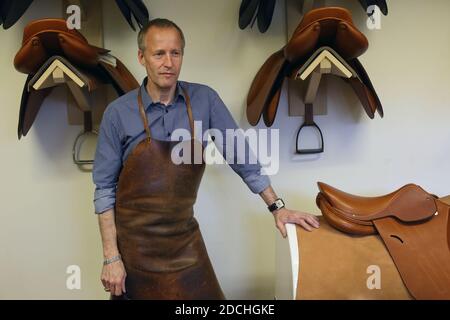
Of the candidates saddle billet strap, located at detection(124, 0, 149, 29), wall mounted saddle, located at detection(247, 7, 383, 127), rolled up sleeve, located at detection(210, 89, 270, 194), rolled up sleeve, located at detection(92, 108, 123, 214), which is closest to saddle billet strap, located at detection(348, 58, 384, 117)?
wall mounted saddle, located at detection(247, 7, 383, 127)

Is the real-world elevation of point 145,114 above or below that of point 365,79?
below

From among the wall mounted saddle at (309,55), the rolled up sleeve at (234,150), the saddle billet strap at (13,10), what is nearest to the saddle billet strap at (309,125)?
the wall mounted saddle at (309,55)

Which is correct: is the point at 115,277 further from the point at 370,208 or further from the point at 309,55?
the point at 309,55

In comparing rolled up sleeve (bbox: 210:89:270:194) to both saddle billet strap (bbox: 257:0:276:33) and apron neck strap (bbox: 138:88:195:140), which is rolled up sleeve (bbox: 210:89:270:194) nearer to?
apron neck strap (bbox: 138:88:195:140)

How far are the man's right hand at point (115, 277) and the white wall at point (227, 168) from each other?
0.46 metres

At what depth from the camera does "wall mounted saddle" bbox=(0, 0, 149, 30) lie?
128 cm

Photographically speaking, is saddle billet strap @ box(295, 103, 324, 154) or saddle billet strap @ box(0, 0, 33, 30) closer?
saddle billet strap @ box(0, 0, 33, 30)

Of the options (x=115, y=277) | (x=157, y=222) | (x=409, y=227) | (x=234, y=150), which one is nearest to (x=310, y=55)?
(x=234, y=150)

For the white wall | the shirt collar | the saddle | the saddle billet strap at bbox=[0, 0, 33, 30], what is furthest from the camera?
the white wall

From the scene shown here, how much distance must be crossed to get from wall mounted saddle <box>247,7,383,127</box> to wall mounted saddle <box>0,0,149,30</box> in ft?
1.53

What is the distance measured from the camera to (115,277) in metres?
1.14

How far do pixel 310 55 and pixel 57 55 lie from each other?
826 millimetres

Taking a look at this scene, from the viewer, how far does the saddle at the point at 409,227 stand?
107 cm
